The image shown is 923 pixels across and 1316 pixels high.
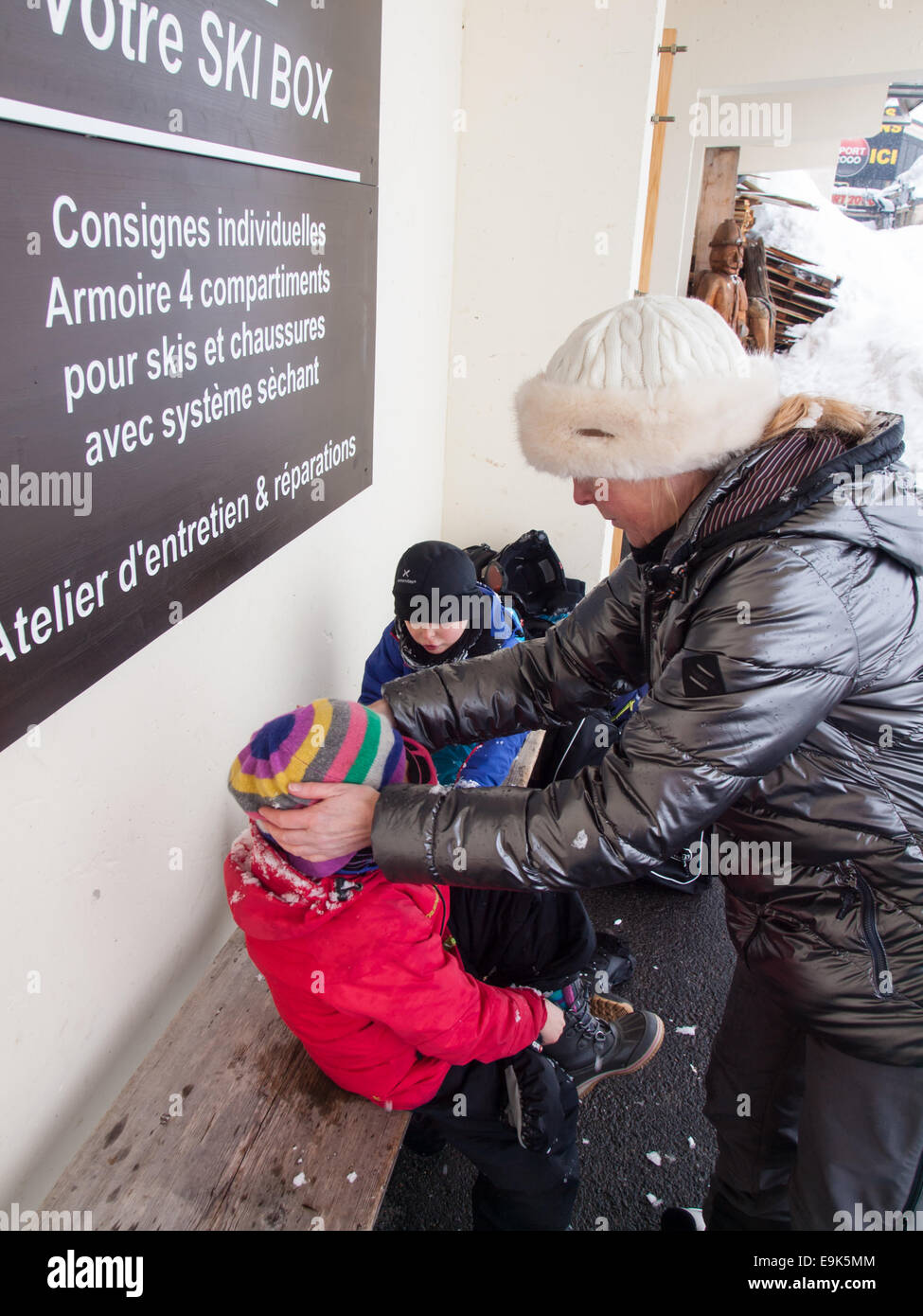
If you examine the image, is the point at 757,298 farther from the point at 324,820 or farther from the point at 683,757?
the point at 324,820

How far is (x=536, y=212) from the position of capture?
11.9 ft

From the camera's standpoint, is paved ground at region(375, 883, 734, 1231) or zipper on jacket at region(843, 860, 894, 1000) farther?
paved ground at region(375, 883, 734, 1231)

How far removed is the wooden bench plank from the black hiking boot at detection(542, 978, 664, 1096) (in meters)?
0.68

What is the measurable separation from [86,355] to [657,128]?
381 cm

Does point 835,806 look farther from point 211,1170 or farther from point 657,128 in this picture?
point 657,128

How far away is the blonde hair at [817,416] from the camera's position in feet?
4.27

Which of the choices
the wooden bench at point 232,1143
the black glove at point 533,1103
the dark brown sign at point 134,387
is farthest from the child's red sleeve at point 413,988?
the dark brown sign at point 134,387

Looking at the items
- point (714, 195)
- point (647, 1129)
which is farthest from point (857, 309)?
point (647, 1129)

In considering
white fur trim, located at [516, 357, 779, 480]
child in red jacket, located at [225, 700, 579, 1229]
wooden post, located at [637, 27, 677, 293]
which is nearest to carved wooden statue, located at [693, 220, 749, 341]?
wooden post, located at [637, 27, 677, 293]

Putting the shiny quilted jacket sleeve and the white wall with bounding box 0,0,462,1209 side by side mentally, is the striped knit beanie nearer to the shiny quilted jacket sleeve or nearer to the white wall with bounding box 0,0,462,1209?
the shiny quilted jacket sleeve

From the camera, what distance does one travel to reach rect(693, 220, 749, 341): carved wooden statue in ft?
24.7

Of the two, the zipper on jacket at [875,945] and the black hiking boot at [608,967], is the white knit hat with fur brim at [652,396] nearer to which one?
the zipper on jacket at [875,945]

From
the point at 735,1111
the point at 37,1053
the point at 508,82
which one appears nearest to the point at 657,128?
the point at 508,82

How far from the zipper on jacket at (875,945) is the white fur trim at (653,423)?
2.29ft
